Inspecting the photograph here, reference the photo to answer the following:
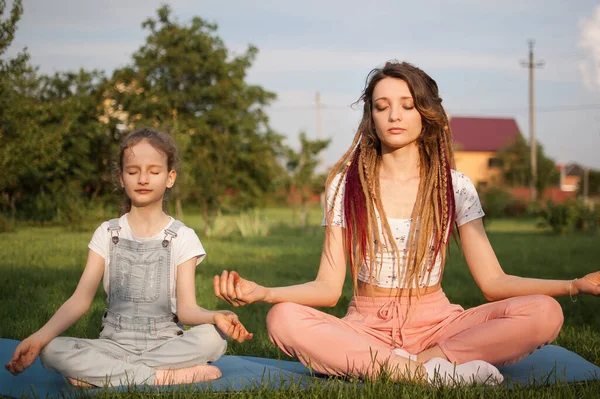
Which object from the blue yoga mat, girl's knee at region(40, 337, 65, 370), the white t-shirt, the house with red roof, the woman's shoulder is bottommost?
the blue yoga mat

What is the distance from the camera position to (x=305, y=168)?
55.9 feet

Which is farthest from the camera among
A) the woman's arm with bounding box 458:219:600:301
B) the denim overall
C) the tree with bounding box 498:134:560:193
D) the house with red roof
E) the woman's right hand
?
the house with red roof

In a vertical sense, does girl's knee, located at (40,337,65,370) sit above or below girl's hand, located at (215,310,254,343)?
below

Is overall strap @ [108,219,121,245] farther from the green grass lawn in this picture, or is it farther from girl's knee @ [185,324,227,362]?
the green grass lawn

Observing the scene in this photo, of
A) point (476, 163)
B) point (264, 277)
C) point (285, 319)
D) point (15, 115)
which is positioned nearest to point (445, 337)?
point (285, 319)

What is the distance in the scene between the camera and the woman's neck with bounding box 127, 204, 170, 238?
3.52 metres

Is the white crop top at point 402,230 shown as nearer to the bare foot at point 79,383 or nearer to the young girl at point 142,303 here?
the young girl at point 142,303

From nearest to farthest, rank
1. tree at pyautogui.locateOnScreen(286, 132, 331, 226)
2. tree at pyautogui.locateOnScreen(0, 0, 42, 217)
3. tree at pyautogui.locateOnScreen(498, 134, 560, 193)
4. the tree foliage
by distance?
tree at pyautogui.locateOnScreen(0, 0, 42, 217), the tree foliage, tree at pyautogui.locateOnScreen(286, 132, 331, 226), tree at pyautogui.locateOnScreen(498, 134, 560, 193)

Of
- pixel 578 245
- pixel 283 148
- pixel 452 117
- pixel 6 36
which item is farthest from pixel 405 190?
pixel 452 117

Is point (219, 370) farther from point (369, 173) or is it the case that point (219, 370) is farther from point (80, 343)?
point (369, 173)

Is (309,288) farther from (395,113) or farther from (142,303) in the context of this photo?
(395,113)

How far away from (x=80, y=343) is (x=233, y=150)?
1525 centimetres

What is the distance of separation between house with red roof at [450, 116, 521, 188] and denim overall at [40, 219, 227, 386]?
41886 millimetres

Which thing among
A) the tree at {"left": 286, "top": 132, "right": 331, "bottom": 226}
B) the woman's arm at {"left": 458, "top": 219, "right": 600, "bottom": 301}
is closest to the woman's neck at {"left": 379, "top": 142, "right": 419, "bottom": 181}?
the woman's arm at {"left": 458, "top": 219, "right": 600, "bottom": 301}
